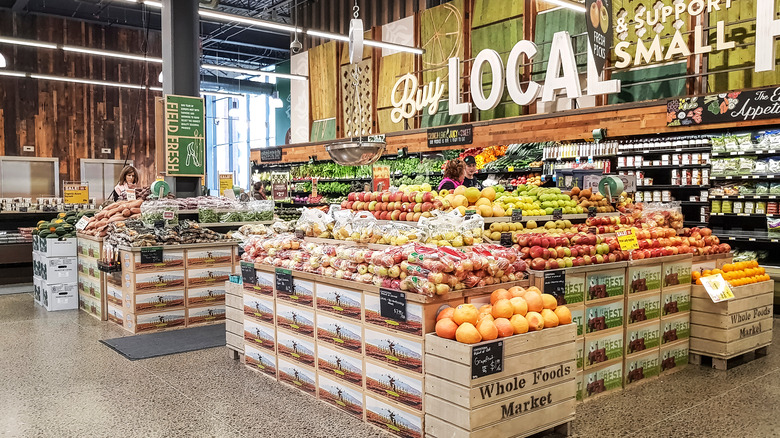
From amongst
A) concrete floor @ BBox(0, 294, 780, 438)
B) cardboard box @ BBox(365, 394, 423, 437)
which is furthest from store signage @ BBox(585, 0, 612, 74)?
cardboard box @ BBox(365, 394, 423, 437)

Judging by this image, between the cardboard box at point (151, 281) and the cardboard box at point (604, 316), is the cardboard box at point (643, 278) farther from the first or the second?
the cardboard box at point (151, 281)

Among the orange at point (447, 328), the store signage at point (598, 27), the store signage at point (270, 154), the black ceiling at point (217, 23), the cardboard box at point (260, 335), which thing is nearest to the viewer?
the orange at point (447, 328)

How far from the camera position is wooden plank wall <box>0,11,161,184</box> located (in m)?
15.5

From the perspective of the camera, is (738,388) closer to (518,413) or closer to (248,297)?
(518,413)

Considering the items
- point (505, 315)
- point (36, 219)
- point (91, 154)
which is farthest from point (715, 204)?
point (91, 154)

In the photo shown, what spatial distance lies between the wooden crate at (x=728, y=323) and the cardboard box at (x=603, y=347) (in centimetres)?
102

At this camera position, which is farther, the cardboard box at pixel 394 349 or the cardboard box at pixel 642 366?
the cardboard box at pixel 642 366

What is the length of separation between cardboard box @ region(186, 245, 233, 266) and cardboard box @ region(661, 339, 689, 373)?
4482 millimetres

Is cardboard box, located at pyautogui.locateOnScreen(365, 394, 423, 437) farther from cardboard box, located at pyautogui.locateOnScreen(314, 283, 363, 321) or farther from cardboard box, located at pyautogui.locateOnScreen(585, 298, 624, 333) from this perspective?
cardboard box, located at pyautogui.locateOnScreen(585, 298, 624, 333)

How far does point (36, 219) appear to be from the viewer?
1010 centimetres

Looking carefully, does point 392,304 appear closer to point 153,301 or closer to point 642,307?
point 642,307

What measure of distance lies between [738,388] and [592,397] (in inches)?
44.7

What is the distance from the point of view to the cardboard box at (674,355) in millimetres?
4586

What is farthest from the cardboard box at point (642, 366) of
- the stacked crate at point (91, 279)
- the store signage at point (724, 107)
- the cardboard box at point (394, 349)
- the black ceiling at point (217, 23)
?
the black ceiling at point (217, 23)
